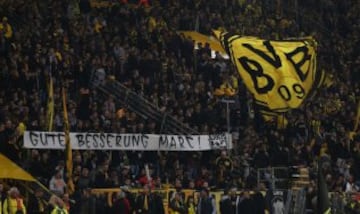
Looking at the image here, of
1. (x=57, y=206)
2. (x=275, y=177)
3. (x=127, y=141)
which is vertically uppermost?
(x=127, y=141)

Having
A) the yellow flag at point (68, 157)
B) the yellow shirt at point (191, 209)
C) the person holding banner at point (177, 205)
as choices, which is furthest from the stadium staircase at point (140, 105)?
the yellow flag at point (68, 157)

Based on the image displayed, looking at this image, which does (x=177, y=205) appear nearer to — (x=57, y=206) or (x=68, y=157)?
(x=68, y=157)

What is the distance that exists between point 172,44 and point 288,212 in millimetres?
8065

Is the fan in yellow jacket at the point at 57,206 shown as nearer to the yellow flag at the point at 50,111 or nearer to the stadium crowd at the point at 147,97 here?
the stadium crowd at the point at 147,97

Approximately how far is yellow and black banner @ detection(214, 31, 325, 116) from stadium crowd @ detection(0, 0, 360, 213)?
126 inches

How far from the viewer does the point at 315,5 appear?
39.3 metres

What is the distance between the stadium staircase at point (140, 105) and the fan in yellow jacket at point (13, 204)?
→ 6.57m

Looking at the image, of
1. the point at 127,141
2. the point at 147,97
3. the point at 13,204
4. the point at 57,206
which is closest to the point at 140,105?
the point at 147,97

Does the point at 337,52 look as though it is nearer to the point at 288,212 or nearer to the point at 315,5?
the point at 315,5

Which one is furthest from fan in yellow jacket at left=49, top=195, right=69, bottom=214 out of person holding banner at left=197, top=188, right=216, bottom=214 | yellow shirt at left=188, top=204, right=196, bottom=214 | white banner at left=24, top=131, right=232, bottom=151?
person holding banner at left=197, top=188, right=216, bottom=214

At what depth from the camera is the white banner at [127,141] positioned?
20589mm

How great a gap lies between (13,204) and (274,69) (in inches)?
226

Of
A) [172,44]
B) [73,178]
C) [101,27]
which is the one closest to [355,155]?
[172,44]

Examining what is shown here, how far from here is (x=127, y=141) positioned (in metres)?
22.2
